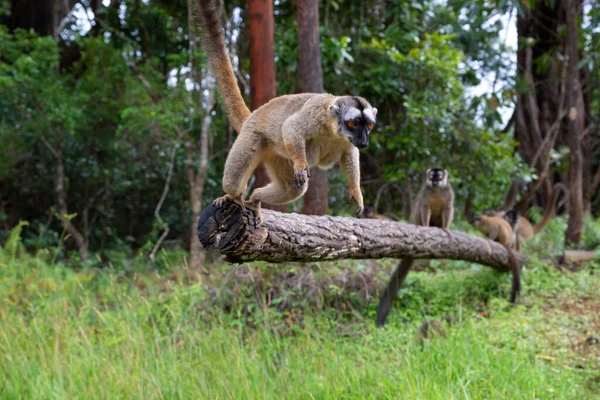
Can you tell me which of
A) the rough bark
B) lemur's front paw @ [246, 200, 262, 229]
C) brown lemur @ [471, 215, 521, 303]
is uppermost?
lemur's front paw @ [246, 200, 262, 229]

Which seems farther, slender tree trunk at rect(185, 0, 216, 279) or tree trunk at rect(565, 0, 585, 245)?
tree trunk at rect(565, 0, 585, 245)

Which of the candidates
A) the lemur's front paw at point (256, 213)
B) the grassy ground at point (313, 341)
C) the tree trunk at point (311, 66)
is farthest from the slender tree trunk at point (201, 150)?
the lemur's front paw at point (256, 213)

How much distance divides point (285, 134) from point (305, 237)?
66cm

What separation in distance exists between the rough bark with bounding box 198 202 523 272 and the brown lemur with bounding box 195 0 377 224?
0.44 feet

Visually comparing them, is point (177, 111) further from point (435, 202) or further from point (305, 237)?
point (305, 237)

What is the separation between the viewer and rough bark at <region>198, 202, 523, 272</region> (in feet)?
9.52

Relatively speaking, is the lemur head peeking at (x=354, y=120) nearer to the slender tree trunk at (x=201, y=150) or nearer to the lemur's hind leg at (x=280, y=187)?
the lemur's hind leg at (x=280, y=187)

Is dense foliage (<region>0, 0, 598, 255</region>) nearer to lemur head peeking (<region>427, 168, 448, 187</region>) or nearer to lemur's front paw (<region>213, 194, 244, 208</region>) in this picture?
lemur head peeking (<region>427, 168, 448, 187</region>)

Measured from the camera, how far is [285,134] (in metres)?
3.40

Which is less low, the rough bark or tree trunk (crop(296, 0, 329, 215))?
tree trunk (crop(296, 0, 329, 215))

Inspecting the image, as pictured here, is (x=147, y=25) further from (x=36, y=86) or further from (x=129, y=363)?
(x=129, y=363)

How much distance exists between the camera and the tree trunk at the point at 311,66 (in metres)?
6.93

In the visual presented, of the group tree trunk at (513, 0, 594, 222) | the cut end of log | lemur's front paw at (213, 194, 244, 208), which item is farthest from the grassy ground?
tree trunk at (513, 0, 594, 222)

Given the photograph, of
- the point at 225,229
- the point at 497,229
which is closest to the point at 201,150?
the point at 497,229
